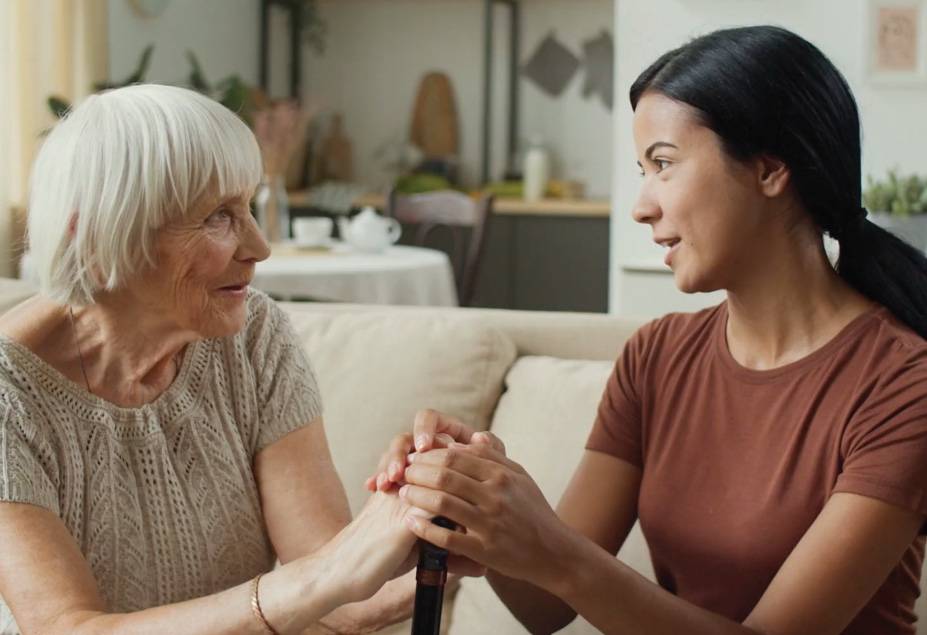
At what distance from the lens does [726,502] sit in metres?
1.36

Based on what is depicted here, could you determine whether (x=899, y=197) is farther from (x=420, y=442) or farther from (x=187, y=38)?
(x=187, y=38)

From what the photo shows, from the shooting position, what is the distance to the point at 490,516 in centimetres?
116

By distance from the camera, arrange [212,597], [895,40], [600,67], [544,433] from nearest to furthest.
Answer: [212,597] < [544,433] < [895,40] < [600,67]

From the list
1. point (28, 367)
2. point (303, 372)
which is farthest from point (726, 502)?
point (28, 367)

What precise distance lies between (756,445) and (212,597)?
1.86 feet

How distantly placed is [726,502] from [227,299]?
56 centimetres

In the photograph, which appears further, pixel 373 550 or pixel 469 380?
pixel 469 380

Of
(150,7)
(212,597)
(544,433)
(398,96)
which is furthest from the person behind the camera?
(398,96)

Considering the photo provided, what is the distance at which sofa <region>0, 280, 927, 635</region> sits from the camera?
1.79 m

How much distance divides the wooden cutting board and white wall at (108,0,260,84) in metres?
0.86

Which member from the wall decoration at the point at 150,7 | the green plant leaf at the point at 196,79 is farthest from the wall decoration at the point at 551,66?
the wall decoration at the point at 150,7

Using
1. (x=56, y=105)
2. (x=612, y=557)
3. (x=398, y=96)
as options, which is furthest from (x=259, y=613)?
(x=398, y=96)

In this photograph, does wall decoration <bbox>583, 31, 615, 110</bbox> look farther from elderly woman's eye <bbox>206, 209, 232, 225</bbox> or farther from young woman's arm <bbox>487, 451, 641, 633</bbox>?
elderly woman's eye <bbox>206, 209, 232, 225</bbox>

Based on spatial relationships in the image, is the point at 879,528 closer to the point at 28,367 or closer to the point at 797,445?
the point at 797,445
